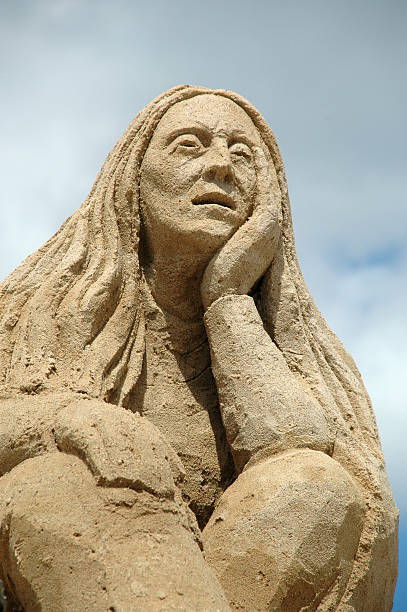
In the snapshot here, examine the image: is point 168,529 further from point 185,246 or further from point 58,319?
point 185,246

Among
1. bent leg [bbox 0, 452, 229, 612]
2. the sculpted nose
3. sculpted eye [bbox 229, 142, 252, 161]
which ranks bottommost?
bent leg [bbox 0, 452, 229, 612]

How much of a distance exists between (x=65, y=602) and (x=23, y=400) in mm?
1010

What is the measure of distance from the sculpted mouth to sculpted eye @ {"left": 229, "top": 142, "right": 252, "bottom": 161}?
31 centimetres

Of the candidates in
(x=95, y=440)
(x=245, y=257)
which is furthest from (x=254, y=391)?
(x=95, y=440)

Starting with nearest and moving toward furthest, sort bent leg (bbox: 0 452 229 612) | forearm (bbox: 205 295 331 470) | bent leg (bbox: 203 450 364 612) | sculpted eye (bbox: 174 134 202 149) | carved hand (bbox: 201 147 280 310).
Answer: bent leg (bbox: 0 452 229 612) < bent leg (bbox: 203 450 364 612) < forearm (bbox: 205 295 331 470) < carved hand (bbox: 201 147 280 310) < sculpted eye (bbox: 174 134 202 149)

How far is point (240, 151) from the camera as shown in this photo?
4.54m

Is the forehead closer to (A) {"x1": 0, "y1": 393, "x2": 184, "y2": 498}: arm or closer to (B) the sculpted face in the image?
(B) the sculpted face

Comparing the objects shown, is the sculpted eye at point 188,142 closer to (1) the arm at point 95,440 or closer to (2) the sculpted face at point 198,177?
(2) the sculpted face at point 198,177

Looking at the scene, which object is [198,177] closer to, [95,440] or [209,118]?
[209,118]

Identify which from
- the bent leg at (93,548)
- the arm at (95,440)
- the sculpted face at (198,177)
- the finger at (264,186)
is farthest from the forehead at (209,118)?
the bent leg at (93,548)

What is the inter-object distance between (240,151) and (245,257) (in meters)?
0.65

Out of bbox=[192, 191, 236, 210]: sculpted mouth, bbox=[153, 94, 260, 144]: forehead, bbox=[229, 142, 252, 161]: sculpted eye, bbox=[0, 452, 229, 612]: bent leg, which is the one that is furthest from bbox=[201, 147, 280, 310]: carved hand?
bbox=[0, 452, 229, 612]: bent leg

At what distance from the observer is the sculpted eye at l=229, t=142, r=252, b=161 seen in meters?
4.53

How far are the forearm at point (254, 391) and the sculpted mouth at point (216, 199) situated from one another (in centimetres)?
51
